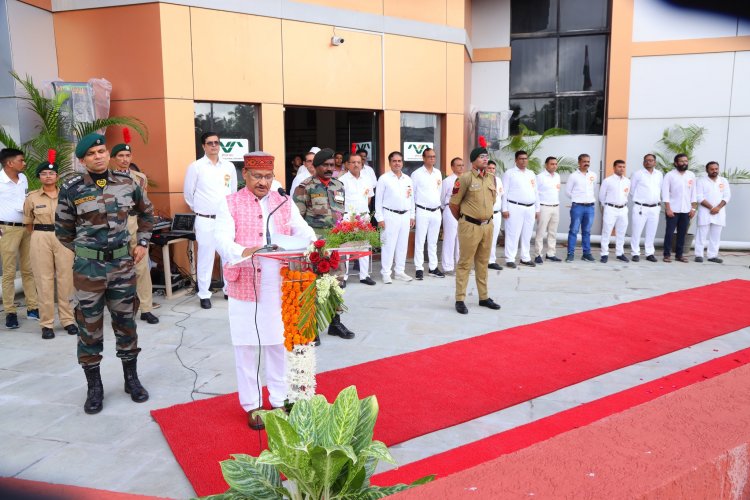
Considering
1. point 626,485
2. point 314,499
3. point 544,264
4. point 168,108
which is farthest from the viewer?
point 544,264

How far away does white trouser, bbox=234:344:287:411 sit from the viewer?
407 centimetres

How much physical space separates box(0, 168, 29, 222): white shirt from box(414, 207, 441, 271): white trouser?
18.0ft

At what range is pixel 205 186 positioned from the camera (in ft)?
24.8

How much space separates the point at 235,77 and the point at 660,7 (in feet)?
30.4

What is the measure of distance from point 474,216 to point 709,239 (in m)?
6.80

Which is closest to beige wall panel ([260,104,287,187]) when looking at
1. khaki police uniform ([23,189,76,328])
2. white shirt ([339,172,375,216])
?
white shirt ([339,172,375,216])

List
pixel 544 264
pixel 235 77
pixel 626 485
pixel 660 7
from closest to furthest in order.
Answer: pixel 626 485, pixel 235 77, pixel 544 264, pixel 660 7

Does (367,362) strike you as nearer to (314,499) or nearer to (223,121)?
(314,499)

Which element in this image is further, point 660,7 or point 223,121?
point 660,7

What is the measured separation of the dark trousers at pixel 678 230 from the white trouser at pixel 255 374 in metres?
9.32

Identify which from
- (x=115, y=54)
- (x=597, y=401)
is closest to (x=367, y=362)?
(x=597, y=401)

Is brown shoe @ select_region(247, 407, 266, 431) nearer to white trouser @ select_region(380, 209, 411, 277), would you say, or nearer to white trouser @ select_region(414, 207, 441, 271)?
white trouser @ select_region(380, 209, 411, 277)

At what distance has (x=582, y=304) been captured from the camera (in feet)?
25.1

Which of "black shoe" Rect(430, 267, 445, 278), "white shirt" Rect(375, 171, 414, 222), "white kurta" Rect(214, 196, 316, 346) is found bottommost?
"black shoe" Rect(430, 267, 445, 278)
